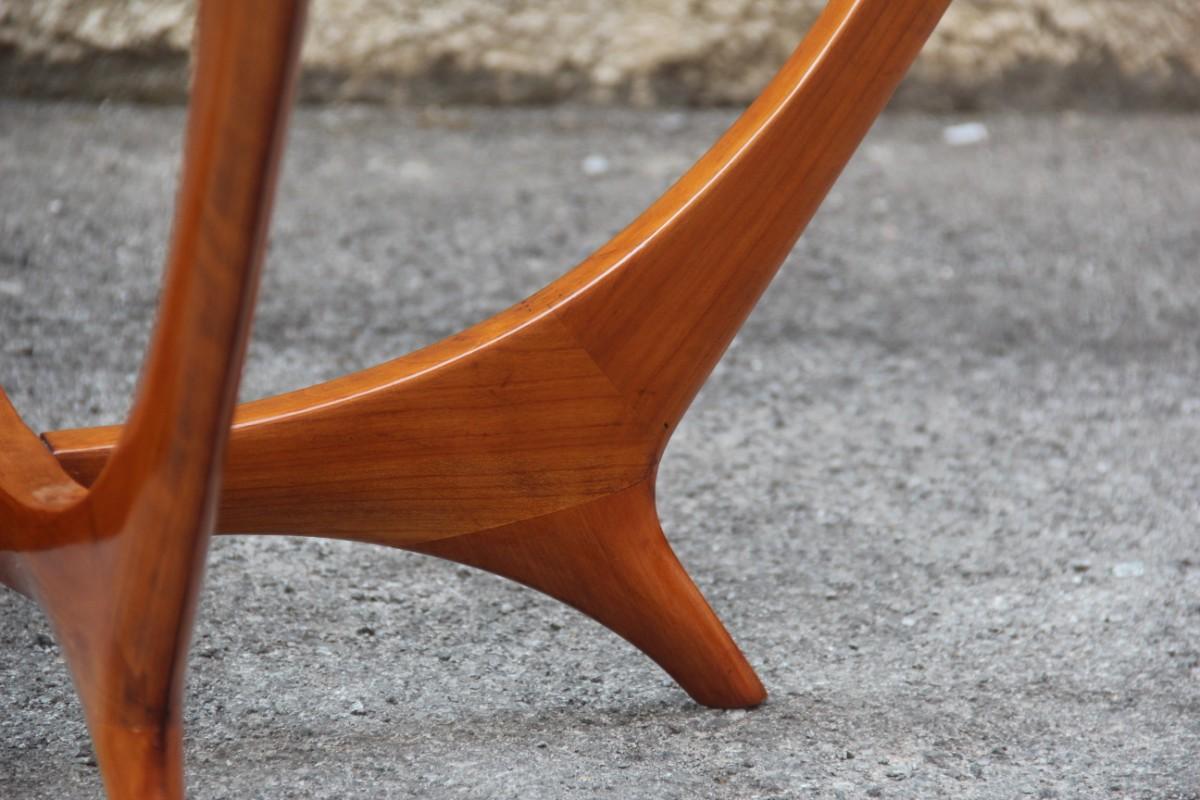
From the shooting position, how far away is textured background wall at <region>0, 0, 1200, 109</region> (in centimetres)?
214

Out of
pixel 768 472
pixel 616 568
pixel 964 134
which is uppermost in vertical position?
pixel 616 568

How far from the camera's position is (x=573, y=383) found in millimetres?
751

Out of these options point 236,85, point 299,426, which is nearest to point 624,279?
point 299,426

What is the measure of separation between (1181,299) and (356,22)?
1.24 metres

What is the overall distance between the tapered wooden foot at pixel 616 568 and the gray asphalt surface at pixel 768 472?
61mm

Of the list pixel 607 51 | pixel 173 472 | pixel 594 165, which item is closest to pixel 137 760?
pixel 173 472

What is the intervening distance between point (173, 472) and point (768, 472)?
782mm

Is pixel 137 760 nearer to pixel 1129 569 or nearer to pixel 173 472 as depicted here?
pixel 173 472

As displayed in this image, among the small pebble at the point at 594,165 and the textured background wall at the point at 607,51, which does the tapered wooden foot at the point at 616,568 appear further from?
the textured background wall at the point at 607,51

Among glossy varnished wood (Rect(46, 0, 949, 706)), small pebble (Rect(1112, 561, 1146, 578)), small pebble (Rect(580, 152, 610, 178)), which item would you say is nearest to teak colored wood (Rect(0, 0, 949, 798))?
glossy varnished wood (Rect(46, 0, 949, 706))

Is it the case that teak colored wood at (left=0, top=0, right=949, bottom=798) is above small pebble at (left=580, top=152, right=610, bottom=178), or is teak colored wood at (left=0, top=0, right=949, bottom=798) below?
above

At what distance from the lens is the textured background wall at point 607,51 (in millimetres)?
2137

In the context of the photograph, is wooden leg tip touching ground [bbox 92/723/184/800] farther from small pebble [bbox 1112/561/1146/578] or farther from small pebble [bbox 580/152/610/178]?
small pebble [bbox 580/152/610/178]

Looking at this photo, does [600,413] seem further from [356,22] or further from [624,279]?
[356,22]
